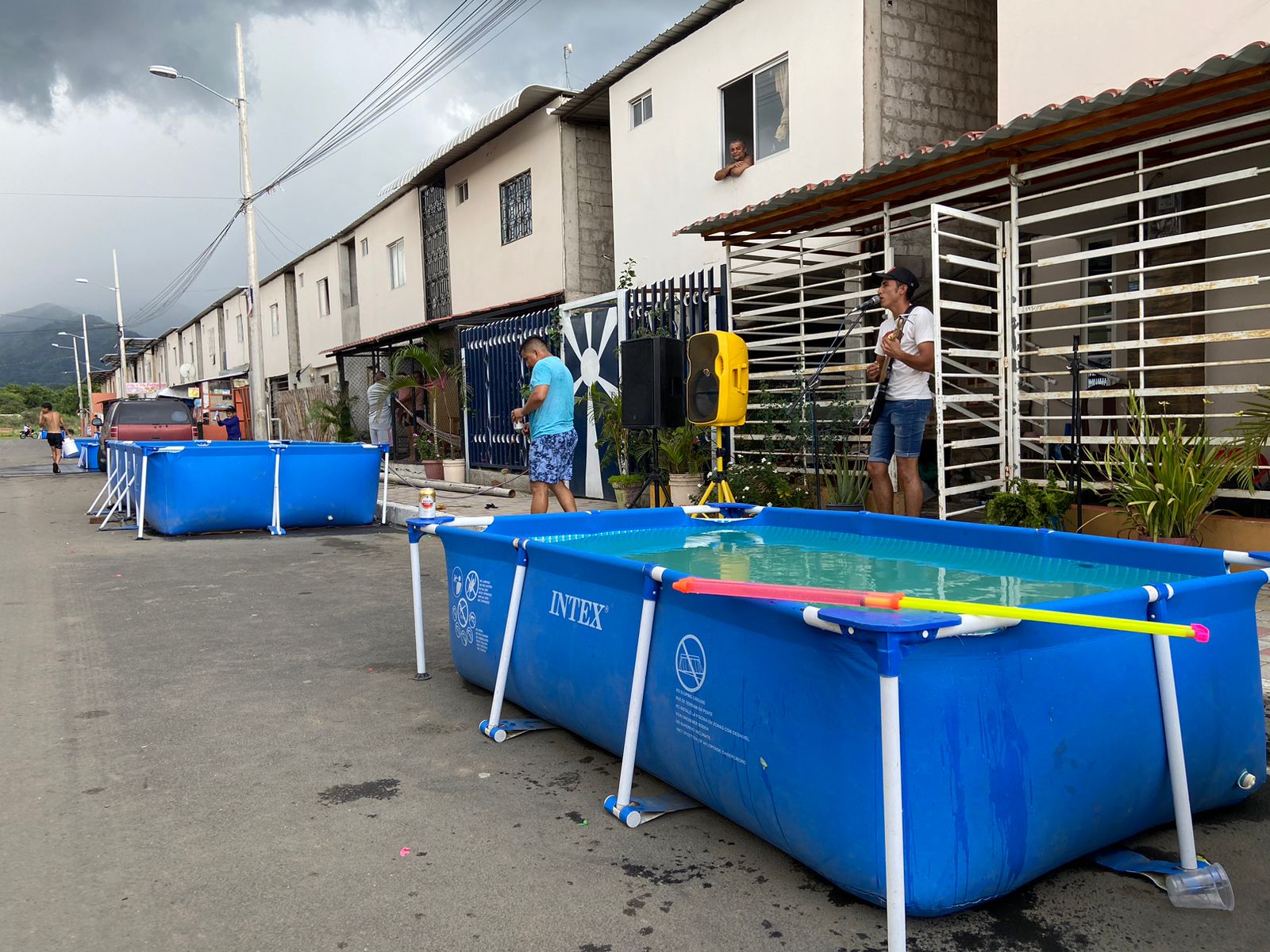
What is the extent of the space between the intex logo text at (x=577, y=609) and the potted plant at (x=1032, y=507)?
4.16 m

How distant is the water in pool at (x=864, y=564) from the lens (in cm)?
358

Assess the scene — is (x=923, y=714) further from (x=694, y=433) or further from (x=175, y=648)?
(x=694, y=433)

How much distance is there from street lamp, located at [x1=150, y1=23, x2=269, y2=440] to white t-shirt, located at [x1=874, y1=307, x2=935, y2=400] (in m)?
15.9

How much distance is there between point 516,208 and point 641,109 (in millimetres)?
4189

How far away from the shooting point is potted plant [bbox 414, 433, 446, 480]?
55.2 feet

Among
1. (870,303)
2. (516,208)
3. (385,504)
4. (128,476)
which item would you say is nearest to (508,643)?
(870,303)

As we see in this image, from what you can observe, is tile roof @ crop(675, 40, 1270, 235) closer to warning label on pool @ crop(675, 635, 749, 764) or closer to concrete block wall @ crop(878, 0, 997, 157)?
concrete block wall @ crop(878, 0, 997, 157)

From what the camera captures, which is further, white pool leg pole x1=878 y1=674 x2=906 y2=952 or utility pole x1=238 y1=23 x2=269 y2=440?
utility pole x1=238 y1=23 x2=269 y2=440

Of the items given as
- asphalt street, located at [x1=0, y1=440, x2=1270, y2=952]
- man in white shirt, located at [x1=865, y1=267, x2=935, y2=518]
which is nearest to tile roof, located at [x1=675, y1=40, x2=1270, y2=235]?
man in white shirt, located at [x1=865, y1=267, x2=935, y2=518]

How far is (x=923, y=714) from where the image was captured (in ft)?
7.70

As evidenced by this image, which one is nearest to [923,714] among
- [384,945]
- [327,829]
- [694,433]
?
[384,945]

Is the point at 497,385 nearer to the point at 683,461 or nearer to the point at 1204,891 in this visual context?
the point at 683,461

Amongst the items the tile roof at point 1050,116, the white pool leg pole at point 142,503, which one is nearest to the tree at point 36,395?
the white pool leg pole at point 142,503

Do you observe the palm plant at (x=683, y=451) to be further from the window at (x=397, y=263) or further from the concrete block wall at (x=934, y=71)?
the window at (x=397, y=263)
